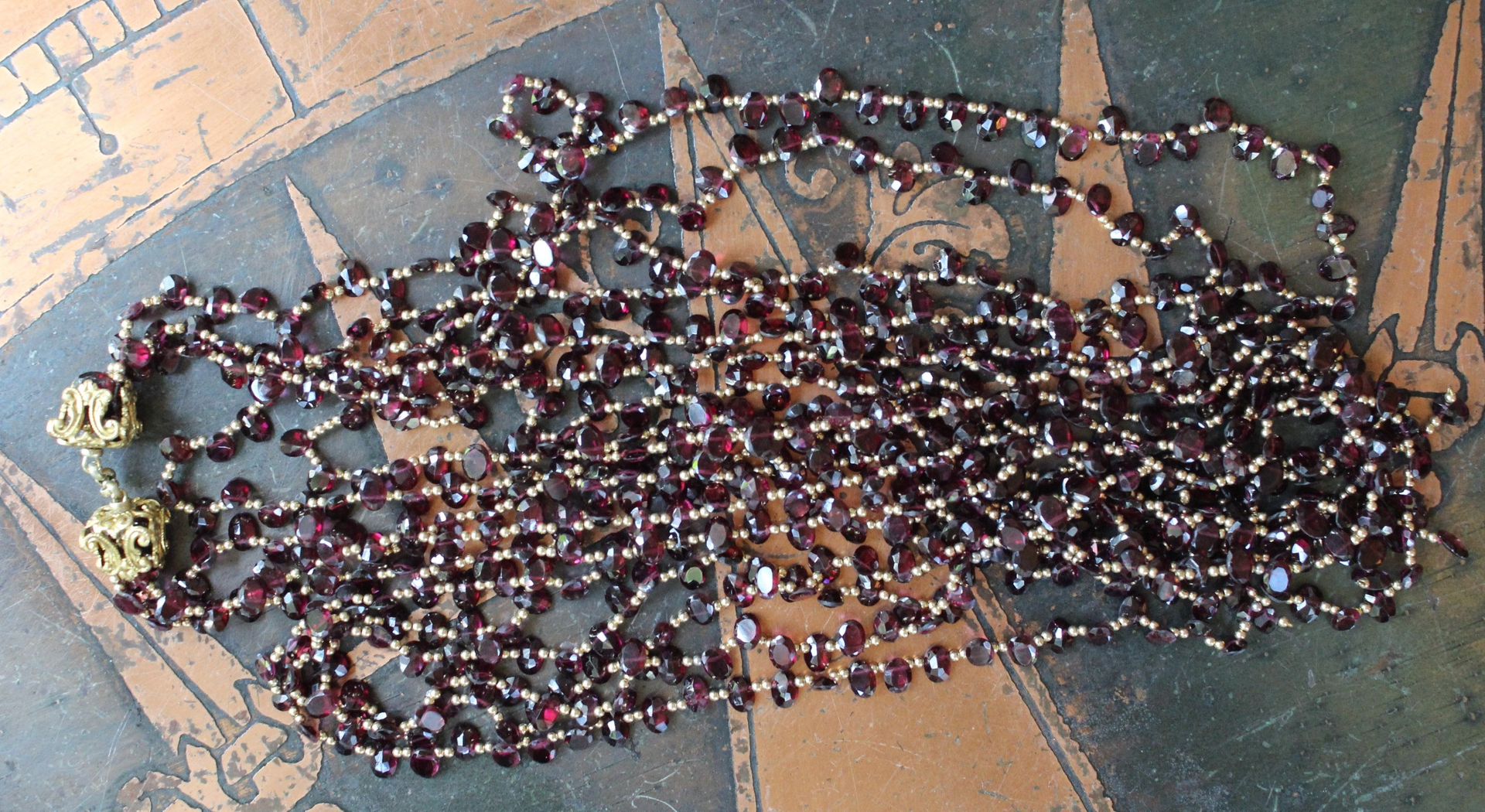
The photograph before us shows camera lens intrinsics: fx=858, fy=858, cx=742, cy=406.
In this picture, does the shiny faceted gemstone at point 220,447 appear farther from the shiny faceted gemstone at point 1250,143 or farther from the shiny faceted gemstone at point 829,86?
the shiny faceted gemstone at point 1250,143

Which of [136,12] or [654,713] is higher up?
[136,12]

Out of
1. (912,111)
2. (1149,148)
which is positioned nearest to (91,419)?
(912,111)

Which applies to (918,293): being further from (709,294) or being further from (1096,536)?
(1096,536)

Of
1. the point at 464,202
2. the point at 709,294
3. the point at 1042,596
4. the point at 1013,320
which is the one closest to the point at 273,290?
the point at 464,202

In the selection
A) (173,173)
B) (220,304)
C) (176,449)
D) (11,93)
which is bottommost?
(176,449)

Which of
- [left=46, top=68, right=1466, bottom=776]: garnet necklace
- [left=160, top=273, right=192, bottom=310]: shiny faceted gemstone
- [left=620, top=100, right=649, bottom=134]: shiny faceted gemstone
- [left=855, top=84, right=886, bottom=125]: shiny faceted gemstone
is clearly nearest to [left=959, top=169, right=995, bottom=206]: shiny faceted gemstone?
[left=46, top=68, right=1466, bottom=776]: garnet necklace

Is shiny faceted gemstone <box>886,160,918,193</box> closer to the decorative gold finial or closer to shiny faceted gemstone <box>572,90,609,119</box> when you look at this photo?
shiny faceted gemstone <box>572,90,609,119</box>

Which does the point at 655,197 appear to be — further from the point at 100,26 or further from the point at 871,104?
Answer: the point at 100,26

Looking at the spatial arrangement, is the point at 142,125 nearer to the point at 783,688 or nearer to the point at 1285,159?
the point at 783,688
